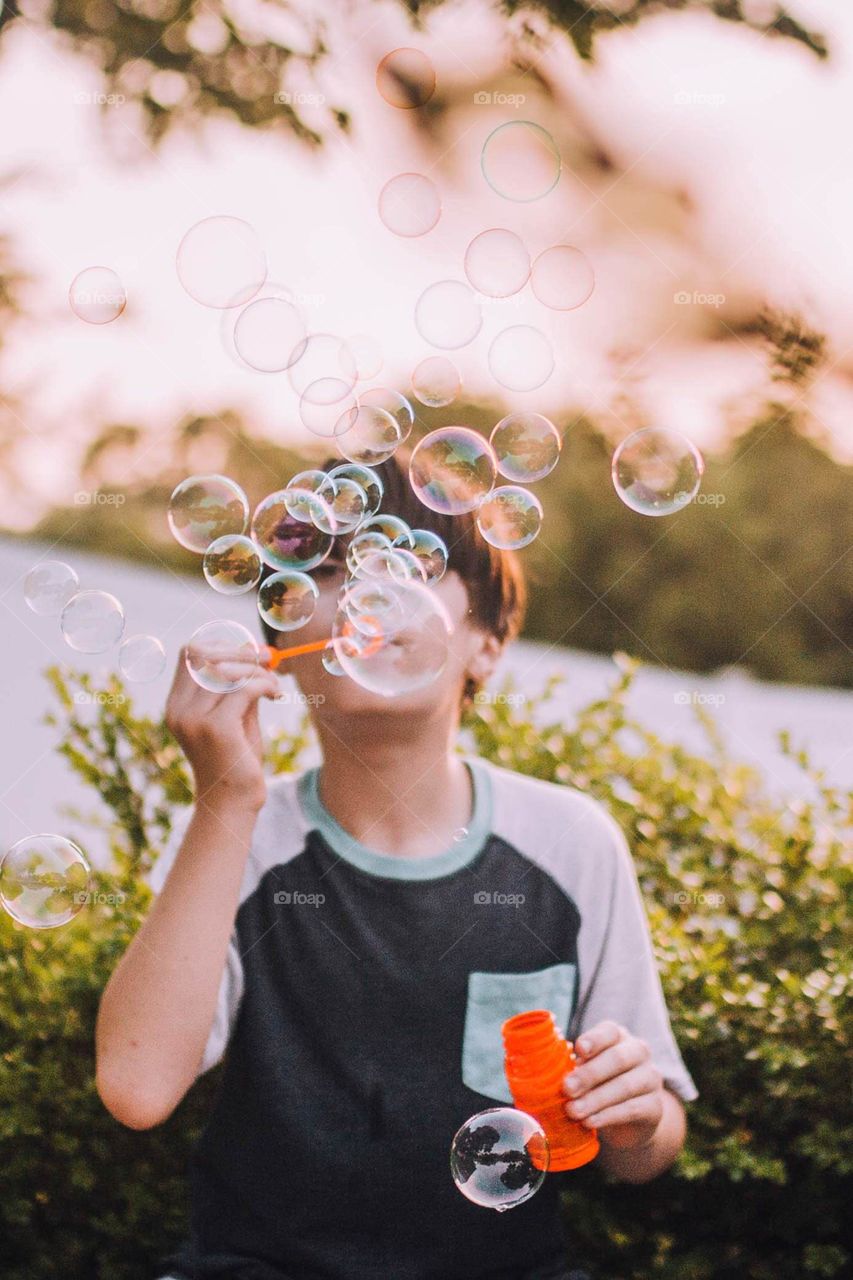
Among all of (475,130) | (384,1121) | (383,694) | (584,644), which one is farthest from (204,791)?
(584,644)

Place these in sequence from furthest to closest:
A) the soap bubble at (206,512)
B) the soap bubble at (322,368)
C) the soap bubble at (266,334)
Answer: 1. the soap bubble at (266,334)
2. the soap bubble at (322,368)
3. the soap bubble at (206,512)

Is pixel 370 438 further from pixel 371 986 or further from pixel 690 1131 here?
pixel 690 1131

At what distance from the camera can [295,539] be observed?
2031mm

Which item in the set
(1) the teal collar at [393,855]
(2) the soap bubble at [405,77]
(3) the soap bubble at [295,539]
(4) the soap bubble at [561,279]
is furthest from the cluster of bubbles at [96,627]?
(2) the soap bubble at [405,77]

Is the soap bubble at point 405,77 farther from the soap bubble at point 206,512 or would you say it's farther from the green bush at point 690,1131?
the green bush at point 690,1131

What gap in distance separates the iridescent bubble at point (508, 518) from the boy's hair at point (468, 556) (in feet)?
0.07

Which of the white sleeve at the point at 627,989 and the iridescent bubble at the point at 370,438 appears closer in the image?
the white sleeve at the point at 627,989

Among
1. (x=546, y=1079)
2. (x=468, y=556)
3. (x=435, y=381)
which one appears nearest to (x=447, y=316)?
(x=435, y=381)

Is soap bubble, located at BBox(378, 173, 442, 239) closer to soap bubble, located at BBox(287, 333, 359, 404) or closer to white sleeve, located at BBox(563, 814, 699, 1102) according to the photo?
soap bubble, located at BBox(287, 333, 359, 404)

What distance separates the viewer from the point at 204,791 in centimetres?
166

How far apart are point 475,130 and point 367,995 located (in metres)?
3.48

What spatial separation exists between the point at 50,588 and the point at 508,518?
2.71 ft

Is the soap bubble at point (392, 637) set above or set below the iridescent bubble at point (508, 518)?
below

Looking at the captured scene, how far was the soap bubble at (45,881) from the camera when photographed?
1949mm
